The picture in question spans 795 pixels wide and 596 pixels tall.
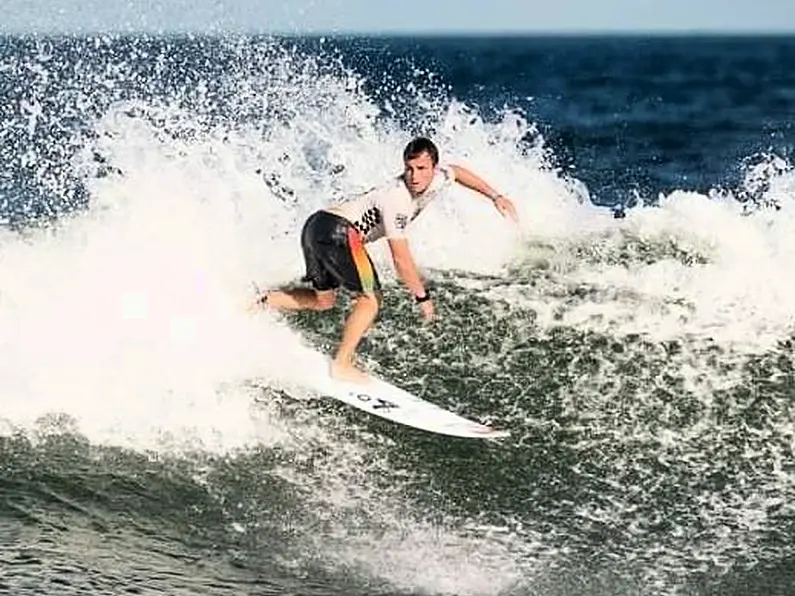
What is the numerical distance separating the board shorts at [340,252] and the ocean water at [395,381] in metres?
0.90

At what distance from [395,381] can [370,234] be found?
1301mm

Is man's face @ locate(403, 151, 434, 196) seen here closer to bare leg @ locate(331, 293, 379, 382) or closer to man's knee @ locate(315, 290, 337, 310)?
bare leg @ locate(331, 293, 379, 382)

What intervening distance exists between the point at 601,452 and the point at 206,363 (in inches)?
115

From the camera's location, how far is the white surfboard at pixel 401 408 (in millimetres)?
8844

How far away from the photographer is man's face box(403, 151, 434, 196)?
848cm

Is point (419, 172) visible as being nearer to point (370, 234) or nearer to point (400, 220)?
point (400, 220)

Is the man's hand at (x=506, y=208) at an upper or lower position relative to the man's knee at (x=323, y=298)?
upper

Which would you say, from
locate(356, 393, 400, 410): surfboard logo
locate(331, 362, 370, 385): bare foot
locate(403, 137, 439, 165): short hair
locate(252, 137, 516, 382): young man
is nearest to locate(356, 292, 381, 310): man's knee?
locate(252, 137, 516, 382): young man

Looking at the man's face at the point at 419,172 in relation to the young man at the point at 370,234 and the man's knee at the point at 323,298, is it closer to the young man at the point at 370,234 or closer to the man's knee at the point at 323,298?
the young man at the point at 370,234

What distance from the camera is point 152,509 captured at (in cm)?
779

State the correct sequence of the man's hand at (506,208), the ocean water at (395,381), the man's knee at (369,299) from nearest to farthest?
the ocean water at (395,381), the man's hand at (506,208), the man's knee at (369,299)

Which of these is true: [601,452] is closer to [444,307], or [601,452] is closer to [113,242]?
[444,307]

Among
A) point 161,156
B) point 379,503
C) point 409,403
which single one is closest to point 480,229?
point 161,156

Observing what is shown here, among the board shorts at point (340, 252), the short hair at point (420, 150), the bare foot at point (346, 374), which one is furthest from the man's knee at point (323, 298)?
the short hair at point (420, 150)
